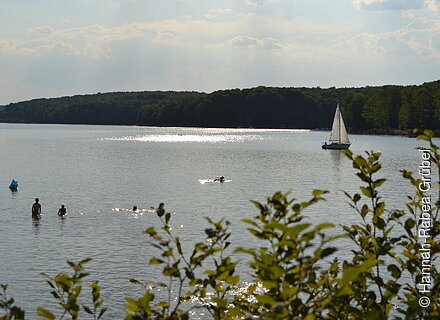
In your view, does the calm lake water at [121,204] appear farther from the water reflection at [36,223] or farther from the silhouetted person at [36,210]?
the silhouetted person at [36,210]

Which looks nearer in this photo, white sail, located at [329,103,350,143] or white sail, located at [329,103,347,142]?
white sail, located at [329,103,350,143]

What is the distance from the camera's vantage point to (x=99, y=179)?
2479 inches

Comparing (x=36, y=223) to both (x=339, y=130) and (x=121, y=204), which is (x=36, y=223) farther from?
(x=339, y=130)

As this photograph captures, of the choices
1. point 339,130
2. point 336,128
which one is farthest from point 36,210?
point 336,128

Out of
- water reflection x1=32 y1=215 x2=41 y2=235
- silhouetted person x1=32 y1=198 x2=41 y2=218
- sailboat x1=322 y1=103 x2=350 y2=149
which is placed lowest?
water reflection x1=32 y1=215 x2=41 y2=235

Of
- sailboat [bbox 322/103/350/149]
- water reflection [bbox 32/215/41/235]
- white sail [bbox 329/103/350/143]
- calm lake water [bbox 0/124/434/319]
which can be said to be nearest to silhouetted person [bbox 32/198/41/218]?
water reflection [bbox 32/215/41/235]

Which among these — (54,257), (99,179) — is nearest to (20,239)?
(54,257)

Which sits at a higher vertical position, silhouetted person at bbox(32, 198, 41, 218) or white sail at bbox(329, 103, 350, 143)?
white sail at bbox(329, 103, 350, 143)

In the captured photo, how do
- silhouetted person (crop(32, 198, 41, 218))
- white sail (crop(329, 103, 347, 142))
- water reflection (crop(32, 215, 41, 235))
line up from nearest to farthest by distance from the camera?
water reflection (crop(32, 215, 41, 235))
silhouetted person (crop(32, 198, 41, 218))
white sail (crop(329, 103, 347, 142))

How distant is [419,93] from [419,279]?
155m

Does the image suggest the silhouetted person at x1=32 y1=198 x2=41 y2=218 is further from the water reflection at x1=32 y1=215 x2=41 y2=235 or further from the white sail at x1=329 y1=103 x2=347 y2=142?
the white sail at x1=329 y1=103 x2=347 y2=142

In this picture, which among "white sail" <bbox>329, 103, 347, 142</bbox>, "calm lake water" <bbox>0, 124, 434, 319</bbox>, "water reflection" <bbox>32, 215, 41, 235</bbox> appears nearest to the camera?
"calm lake water" <bbox>0, 124, 434, 319</bbox>

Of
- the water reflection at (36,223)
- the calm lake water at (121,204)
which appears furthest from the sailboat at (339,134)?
the water reflection at (36,223)

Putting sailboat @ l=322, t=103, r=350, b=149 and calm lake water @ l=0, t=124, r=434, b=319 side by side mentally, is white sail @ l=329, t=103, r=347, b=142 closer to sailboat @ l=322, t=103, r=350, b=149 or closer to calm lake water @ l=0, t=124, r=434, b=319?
sailboat @ l=322, t=103, r=350, b=149
